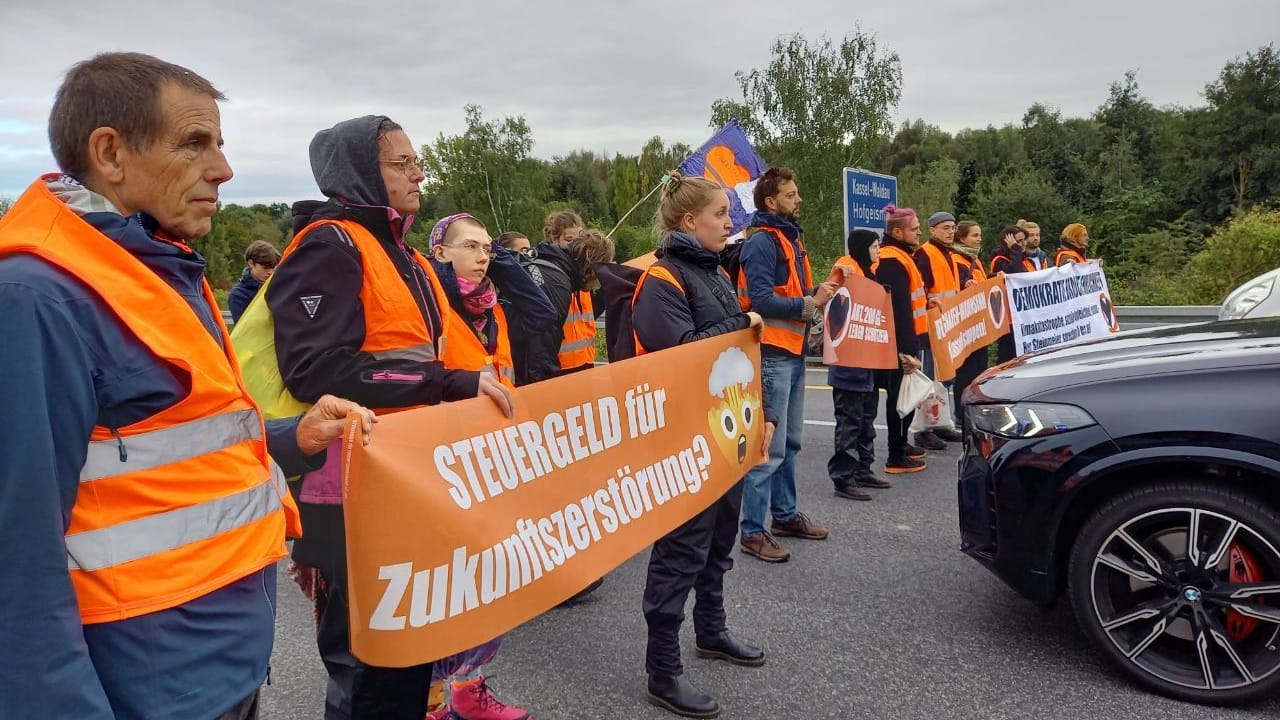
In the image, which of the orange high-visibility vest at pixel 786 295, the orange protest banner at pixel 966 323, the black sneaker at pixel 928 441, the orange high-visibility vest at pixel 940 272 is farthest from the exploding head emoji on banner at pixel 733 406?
the black sneaker at pixel 928 441

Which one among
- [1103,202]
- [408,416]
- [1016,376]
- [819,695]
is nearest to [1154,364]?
[1016,376]

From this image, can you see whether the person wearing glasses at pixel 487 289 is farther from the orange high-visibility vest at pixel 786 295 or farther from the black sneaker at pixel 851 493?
the black sneaker at pixel 851 493

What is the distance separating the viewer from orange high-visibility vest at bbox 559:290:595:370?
5.34 m

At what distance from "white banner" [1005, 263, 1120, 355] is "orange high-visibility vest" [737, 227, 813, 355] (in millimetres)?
3161

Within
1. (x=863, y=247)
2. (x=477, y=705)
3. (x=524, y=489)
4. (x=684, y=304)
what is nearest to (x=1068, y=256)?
(x=863, y=247)

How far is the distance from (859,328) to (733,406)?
8.65ft

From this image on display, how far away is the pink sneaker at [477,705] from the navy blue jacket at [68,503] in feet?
5.48

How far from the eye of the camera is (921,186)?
4103 cm

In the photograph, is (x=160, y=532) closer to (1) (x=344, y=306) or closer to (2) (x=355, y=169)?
(1) (x=344, y=306)

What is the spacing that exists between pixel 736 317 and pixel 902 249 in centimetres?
344

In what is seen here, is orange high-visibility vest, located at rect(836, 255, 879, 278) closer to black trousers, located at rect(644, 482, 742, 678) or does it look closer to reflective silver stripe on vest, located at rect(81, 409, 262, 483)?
black trousers, located at rect(644, 482, 742, 678)

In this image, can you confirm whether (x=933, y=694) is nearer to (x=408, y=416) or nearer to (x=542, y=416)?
(x=542, y=416)

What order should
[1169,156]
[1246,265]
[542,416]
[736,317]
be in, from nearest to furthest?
[542,416] < [736,317] < [1246,265] < [1169,156]

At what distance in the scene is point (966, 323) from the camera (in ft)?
22.2
